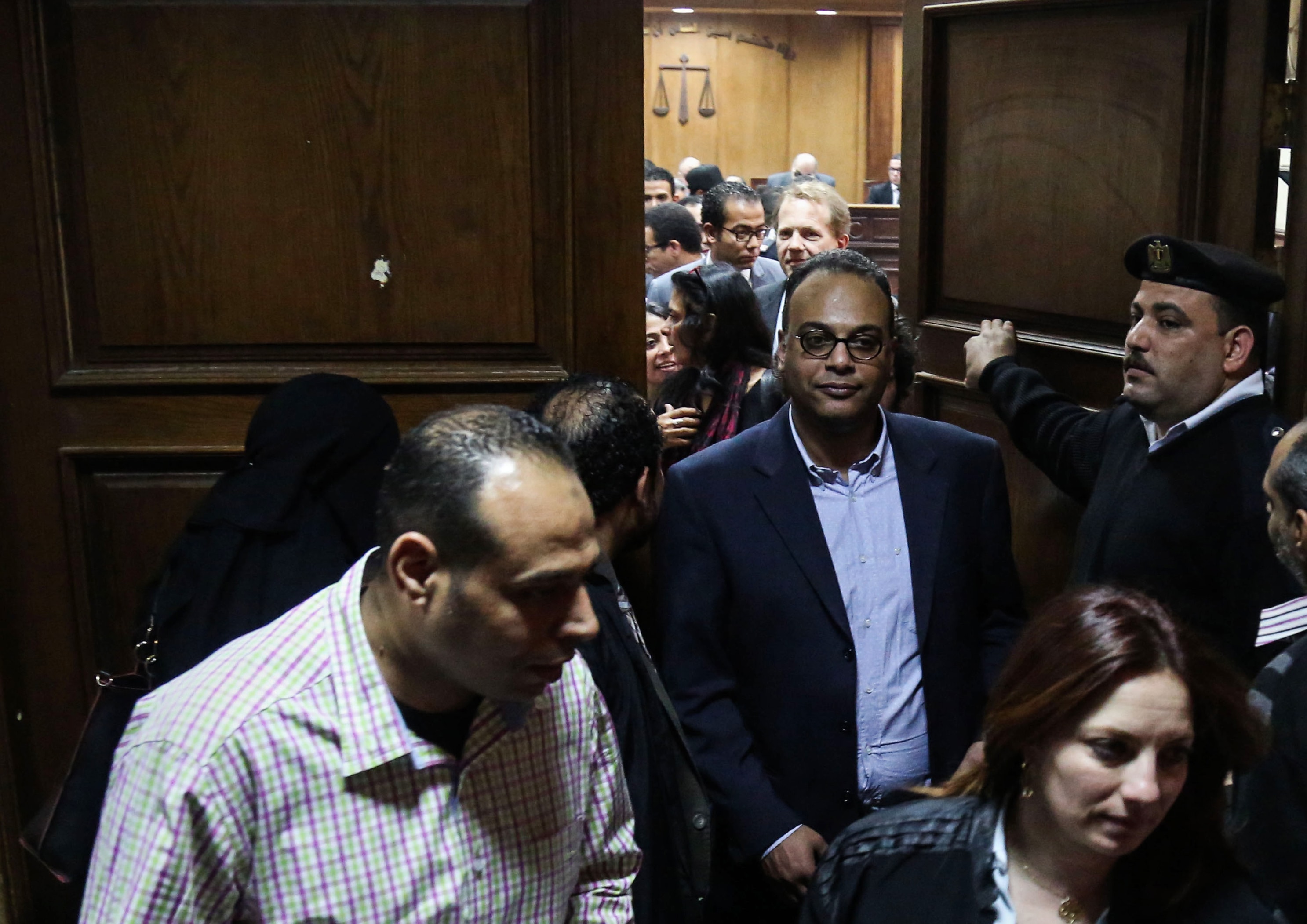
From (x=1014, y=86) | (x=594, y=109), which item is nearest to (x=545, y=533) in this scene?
(x=594, y=109)

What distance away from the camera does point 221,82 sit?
2268mm

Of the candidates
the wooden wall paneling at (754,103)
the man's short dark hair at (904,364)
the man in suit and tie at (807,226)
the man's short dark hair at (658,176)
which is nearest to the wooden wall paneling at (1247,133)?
the man's short dark hair at (904,364)

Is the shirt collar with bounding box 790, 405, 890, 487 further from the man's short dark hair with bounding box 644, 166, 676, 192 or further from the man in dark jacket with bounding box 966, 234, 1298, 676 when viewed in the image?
the man's short dark hair with bounding box 644, 166, 676, 192

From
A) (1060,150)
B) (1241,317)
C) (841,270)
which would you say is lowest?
(1241,317)

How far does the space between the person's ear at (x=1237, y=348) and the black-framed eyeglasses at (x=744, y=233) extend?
2872 mm

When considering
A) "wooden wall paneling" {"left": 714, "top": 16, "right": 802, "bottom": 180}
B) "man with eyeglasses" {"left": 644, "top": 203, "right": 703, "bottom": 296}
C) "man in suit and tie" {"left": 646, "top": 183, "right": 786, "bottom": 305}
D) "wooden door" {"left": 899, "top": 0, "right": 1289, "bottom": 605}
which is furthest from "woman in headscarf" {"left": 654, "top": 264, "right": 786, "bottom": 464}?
"wooden wall paneling" {"left": 714, "top": 16, "right": 802, "bottom": 180}

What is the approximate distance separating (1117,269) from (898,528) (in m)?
0.94

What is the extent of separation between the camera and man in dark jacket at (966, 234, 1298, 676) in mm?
2375

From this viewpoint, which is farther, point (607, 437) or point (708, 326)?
point (708, 326)

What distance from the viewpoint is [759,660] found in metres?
2.20

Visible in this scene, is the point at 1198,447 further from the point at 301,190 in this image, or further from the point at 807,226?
the point at 807,226

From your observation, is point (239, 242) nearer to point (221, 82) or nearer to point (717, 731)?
point (221, 82)

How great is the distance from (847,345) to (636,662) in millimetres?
652

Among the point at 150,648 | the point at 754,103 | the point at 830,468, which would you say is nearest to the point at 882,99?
the point at 754,103
